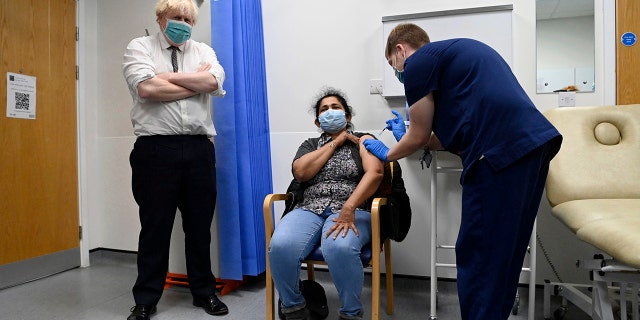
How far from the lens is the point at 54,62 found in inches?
110

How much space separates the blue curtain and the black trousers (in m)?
0.20

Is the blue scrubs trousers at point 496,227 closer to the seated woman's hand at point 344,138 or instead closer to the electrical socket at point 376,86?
the seated woman's hand at point 344,138

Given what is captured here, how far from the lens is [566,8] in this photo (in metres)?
2.14

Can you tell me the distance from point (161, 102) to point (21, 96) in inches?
50.6

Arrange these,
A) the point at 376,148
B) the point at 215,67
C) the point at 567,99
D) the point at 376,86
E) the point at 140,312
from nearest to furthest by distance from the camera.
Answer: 1. the point at 376,148
2. the point at 140,312
3. the point at 215,67
4. the point at 567,99
5. the point at 376,86

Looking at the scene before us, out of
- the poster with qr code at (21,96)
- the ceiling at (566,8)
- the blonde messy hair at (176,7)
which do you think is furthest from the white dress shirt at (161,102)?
the ceiling at (566,8)

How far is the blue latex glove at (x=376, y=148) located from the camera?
1.80m

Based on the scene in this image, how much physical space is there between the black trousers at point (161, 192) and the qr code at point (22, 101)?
1.17 metres

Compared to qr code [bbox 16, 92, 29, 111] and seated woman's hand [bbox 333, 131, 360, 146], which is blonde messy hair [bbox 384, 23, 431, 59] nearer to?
seated woman's hand [bbox 333, 131, 360, 146]

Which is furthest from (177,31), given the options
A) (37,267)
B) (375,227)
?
(37,267)

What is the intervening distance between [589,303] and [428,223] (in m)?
0.90

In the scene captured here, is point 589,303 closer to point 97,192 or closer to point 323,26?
point 323,26

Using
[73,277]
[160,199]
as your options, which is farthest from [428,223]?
[73,277]

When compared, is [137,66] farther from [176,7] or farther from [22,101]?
[22,101]
